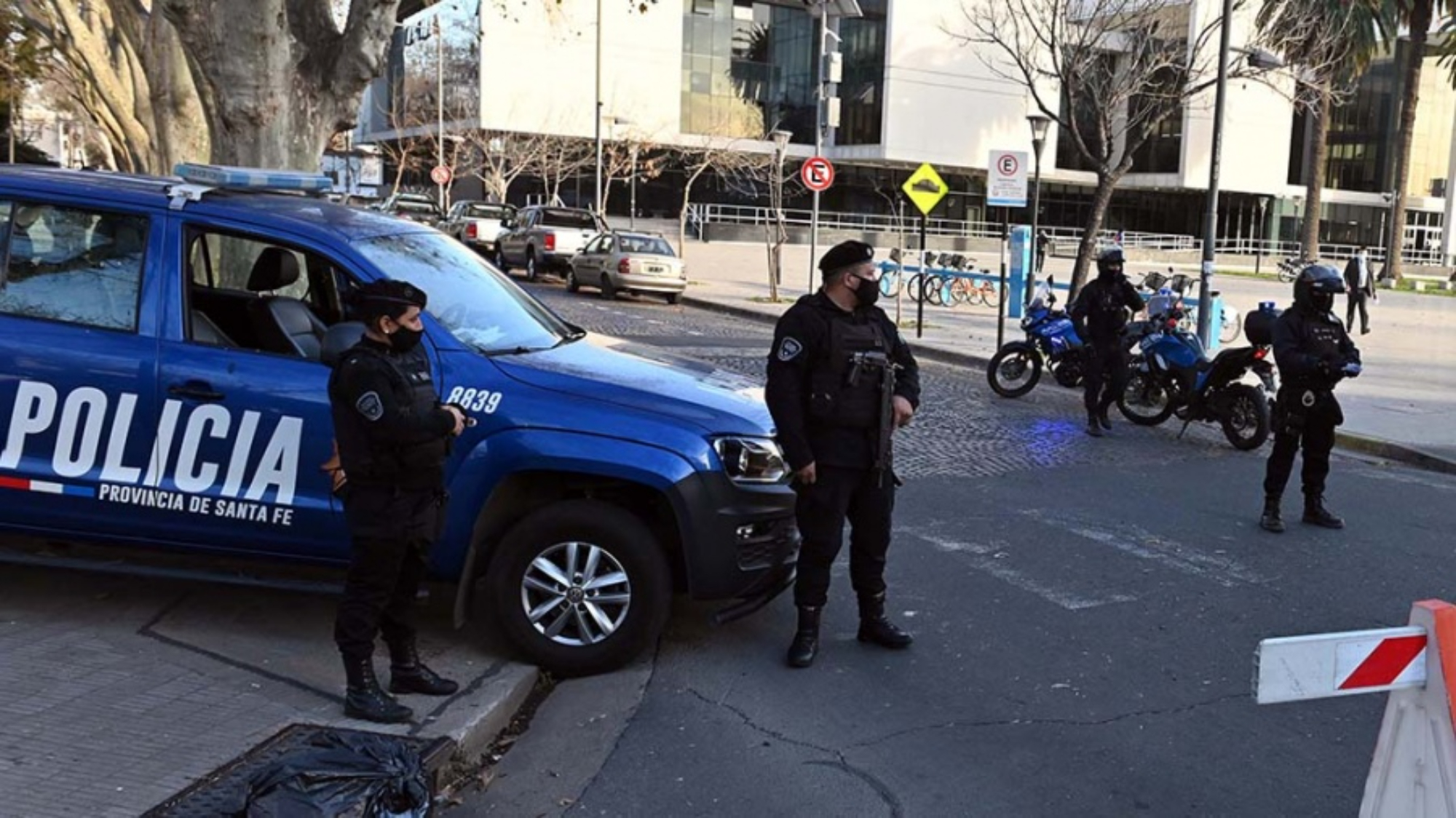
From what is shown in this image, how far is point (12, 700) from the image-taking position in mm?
4238

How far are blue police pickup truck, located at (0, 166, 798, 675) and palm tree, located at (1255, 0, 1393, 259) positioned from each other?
20429mm

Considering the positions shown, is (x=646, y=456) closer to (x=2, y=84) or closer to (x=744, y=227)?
(x=2, y=84)

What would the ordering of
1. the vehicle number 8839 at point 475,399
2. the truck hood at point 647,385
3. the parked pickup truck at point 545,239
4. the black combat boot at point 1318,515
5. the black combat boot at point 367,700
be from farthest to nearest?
the parked pickup truck at point 545,239 → the black combat boot at point 1318,515 → the truck hood at point 647,385 → the vehicle number 8839 at point 475,399 → the black combat boot at point 367,700

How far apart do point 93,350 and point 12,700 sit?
56.3 inches

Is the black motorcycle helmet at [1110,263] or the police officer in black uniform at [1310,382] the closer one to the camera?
the police officer in black uniform at [1310,382]

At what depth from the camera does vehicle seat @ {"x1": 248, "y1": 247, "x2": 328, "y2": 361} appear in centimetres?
520

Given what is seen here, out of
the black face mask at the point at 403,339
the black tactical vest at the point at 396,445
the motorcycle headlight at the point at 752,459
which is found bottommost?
the motorcycle headlight at the point at 752,459

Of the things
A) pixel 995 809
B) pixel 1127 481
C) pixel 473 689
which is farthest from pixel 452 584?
pixel 1127 481

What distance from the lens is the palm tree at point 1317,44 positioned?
77.7 ft

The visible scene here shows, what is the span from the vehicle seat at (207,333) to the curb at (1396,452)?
1024 centimetres

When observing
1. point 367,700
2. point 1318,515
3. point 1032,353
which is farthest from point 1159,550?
point 1032,353

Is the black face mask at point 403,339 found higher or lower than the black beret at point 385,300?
lower

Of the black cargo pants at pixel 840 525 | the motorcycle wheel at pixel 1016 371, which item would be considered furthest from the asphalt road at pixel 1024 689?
the motorcycle wheel at pixel 1016 371

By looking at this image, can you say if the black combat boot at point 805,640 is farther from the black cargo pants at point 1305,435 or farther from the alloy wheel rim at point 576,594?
the black cargo pants at point 1305,435
